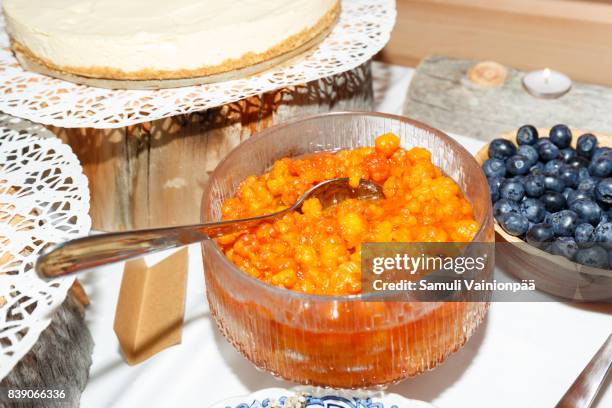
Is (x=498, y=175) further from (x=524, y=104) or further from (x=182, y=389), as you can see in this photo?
(x=182, y=389)

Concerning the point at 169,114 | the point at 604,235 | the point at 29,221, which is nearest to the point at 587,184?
the point at 604,235

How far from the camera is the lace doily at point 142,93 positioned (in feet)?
3.58

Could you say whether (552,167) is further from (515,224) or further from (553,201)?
(515,224)

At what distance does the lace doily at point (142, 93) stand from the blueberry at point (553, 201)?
403 millimetres

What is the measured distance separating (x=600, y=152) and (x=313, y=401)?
665mm

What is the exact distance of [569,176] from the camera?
1115 millimetres

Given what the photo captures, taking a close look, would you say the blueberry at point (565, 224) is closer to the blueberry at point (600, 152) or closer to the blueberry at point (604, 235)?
the blueberry at point (604, 235)

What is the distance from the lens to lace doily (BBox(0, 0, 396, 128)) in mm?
1091

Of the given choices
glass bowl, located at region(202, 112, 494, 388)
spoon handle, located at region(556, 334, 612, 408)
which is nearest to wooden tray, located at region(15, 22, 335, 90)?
glass bowl, located at region(202, 112, 494, 388)

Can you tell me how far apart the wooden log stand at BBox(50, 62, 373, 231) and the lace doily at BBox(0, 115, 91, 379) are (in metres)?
0.12

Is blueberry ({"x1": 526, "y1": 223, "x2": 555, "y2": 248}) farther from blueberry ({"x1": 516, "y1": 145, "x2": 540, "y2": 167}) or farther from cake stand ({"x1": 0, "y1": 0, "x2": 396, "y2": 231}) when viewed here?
cake stand ({"x1": 0, "y1": 0, "x2": 396, "y2": 231})

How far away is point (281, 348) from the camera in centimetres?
82

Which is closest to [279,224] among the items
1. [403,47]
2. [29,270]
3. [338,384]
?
[338,384]

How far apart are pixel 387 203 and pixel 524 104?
68 cm
